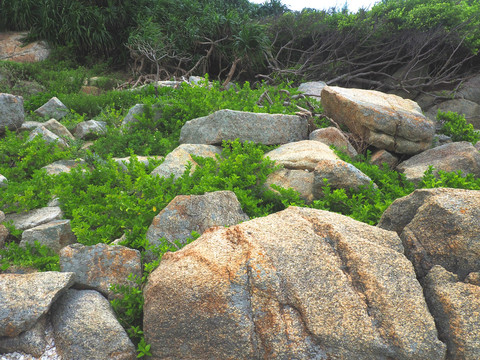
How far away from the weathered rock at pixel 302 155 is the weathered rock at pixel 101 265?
2.91 m

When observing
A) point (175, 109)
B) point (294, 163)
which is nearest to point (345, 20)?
point (175, 109)

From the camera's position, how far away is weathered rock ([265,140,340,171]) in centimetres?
578

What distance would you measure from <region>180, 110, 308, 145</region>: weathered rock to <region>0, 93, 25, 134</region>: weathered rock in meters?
3.79

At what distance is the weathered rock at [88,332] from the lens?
3086mm

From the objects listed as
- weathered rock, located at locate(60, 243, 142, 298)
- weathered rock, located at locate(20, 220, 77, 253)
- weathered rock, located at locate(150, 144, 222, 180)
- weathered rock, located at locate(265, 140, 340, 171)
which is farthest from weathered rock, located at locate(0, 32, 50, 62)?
weathered rock, located at locate(60, 243, 142, 298)

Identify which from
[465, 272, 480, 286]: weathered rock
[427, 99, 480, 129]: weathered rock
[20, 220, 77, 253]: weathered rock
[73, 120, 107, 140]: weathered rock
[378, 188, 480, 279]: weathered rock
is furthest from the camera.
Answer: [427, 99, 480, 129]: weathered rock

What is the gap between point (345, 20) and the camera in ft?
47.3

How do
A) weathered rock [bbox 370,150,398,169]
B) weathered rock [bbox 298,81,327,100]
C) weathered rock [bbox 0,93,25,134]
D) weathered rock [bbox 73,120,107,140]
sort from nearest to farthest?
1. weathered rock [bbox 370,150,398,169]
2. weathered rock [bbox 0,93,25,134]
3. weathered rock [bbox 73,120,107,140]
4. weathered rock [bbox 298,81,327,100]

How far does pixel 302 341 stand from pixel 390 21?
589 inches

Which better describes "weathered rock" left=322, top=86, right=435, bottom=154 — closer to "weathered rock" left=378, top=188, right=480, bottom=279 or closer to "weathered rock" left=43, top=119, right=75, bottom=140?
"weathered rock" left=378, top=188, right=480, bottom=279

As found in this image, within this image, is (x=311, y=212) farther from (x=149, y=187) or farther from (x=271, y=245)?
(x=149, y=187)

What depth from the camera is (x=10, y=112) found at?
8.02m

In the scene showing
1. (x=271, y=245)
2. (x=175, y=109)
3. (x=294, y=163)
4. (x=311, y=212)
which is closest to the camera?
(x=271, y=245)

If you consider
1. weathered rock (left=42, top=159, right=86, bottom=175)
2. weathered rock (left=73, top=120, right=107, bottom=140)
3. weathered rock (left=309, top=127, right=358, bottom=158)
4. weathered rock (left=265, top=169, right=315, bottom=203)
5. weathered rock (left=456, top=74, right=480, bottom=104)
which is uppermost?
weathered rock (left=456, top=74, right=480, bottom=104)
